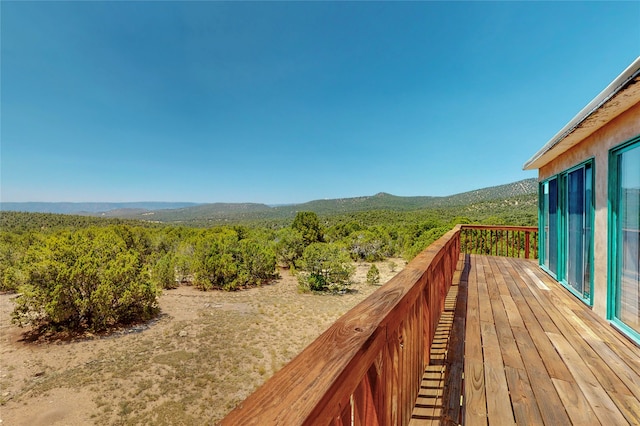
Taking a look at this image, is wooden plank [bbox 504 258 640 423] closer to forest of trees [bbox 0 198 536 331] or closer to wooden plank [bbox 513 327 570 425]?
wooden plank [bbox 513 327 570 425]

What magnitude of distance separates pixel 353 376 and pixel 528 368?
2184 mm

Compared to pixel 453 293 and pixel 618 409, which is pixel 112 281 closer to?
pixel 453 293

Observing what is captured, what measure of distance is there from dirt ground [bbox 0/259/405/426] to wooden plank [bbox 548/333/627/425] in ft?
24.5

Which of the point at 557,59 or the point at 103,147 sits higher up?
the point at 103,147

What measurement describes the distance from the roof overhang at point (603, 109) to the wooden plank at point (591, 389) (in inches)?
85.4

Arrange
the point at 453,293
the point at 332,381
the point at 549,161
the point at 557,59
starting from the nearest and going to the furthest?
the point at 332,381 < the point at 453,293 < the point at 549,161 < the point at 557,59

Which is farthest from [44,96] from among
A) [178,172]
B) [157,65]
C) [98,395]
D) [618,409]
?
[178,172]

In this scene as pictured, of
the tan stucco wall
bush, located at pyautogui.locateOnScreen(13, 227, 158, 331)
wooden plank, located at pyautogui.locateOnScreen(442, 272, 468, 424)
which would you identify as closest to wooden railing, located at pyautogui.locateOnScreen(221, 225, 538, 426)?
wooden plank, located at pyautogui.locateOnScreen(442, 272, 468, 424)

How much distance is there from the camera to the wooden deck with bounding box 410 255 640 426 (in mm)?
1601

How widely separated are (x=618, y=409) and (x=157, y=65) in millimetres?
22299

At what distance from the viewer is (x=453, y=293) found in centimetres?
405

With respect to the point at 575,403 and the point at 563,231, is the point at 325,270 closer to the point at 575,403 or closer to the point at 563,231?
the point at 563,231

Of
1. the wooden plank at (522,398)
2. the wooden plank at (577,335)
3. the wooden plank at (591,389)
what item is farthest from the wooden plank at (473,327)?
the wooden plank at (577,335)

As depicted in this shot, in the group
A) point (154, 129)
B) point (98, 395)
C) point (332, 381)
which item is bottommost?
point (98, 395)
